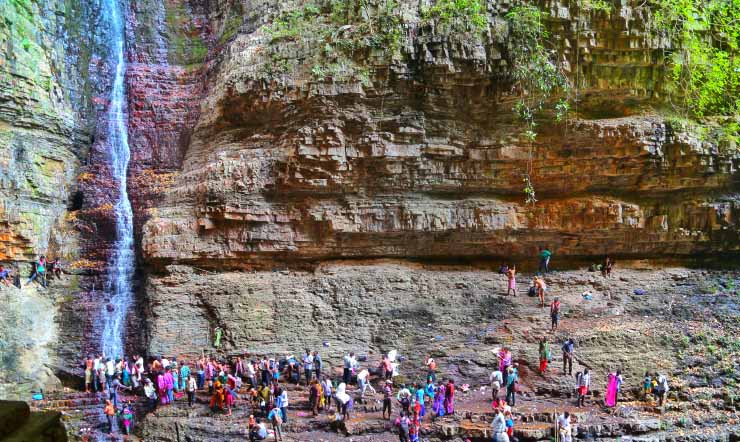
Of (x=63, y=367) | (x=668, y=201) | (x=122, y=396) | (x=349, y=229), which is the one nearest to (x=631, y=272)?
(x=668, y=201)

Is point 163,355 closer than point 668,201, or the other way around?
point 163,355

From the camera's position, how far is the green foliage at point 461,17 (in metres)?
15.8

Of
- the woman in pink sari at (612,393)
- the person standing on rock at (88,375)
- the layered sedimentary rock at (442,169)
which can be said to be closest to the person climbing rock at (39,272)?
the layered sedimentary rock at (442,169)

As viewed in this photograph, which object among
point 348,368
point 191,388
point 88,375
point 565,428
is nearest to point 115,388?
point 88,375

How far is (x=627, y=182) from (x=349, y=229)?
877cm

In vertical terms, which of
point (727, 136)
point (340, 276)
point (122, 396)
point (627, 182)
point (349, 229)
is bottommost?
point (122, 396)

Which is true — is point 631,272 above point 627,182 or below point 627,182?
below

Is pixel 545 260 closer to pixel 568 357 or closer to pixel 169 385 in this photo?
pixel 568 357

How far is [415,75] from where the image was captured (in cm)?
1605

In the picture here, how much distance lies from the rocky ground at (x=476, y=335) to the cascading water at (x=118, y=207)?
1.45 m

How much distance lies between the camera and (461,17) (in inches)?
624

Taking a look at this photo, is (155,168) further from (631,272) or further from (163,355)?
(631,272)

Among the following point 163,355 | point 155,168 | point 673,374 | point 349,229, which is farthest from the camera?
point 155,168

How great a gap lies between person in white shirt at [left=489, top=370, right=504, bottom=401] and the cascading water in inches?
422
